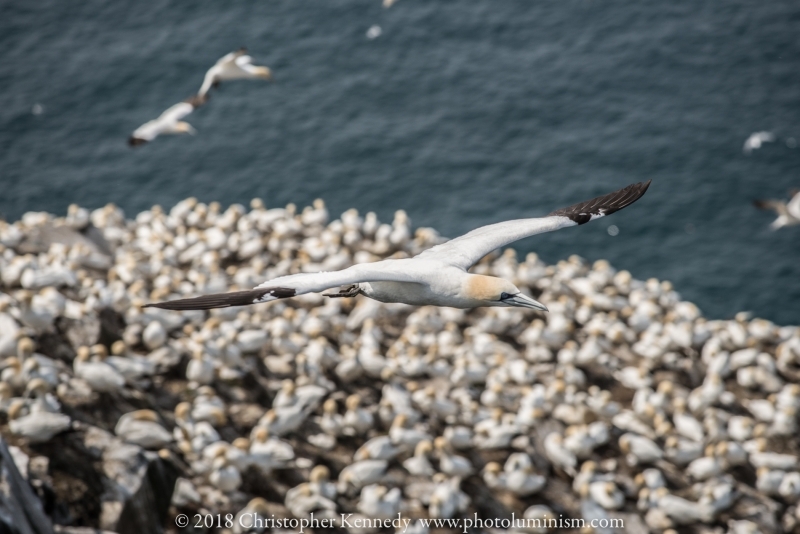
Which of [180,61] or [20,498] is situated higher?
[20,498]

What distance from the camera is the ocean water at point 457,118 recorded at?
24656mm

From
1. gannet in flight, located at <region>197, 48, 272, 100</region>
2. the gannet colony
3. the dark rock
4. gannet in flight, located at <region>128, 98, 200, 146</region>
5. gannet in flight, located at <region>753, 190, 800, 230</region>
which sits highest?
the dark rock

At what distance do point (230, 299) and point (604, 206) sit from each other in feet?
13.0

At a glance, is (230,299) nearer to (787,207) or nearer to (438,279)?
(438,279)

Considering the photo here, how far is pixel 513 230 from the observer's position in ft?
27.1

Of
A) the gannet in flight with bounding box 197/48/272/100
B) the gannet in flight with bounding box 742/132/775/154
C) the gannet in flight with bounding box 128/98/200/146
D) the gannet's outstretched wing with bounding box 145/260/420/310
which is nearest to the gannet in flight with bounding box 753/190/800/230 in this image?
the gannet in flight with bounding box 742/132/775/154

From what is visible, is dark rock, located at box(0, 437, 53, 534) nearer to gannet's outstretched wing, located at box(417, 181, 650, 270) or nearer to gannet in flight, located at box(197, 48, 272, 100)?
gannet's outstretched wing, located at box(417, 181, 650, 270)

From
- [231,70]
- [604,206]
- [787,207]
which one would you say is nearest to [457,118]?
[231,70]

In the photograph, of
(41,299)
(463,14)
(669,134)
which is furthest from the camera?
(463,14)

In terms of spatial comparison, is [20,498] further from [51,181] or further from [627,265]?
[51,181]

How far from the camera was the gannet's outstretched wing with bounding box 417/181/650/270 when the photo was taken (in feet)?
26.2

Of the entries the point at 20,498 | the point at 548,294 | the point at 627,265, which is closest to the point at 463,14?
the point at 627,265

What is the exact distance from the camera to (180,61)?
3256cm

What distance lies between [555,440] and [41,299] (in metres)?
7.31
